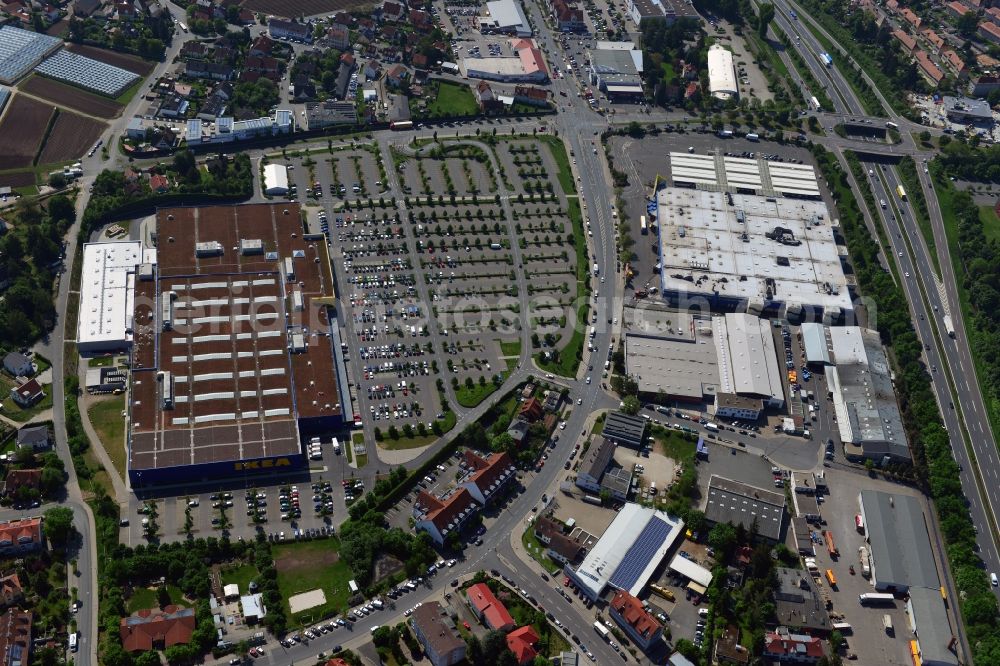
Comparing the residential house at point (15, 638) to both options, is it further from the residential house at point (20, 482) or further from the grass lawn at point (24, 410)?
the grass lawn at point (24, 410)

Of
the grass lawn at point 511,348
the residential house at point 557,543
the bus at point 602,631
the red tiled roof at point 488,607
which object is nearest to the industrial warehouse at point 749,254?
the grass lawn at point 511,348

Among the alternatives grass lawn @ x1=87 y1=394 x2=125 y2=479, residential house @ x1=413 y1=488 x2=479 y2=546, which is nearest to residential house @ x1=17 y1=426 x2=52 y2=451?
grass lawn @ x1=87 y1=394 x2=125 y2=479

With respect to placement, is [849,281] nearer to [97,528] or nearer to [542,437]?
[542,437]

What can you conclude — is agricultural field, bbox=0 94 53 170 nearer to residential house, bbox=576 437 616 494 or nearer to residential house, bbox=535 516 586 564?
residential house, bbox=576 437 616 494

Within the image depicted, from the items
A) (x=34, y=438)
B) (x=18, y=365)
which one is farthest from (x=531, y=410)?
(x=18, y=365)

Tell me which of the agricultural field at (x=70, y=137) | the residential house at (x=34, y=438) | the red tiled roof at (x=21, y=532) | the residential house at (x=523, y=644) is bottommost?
the residential house at (x=523, y=644)

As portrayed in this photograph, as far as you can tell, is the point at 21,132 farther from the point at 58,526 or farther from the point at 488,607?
the point at 488,607
